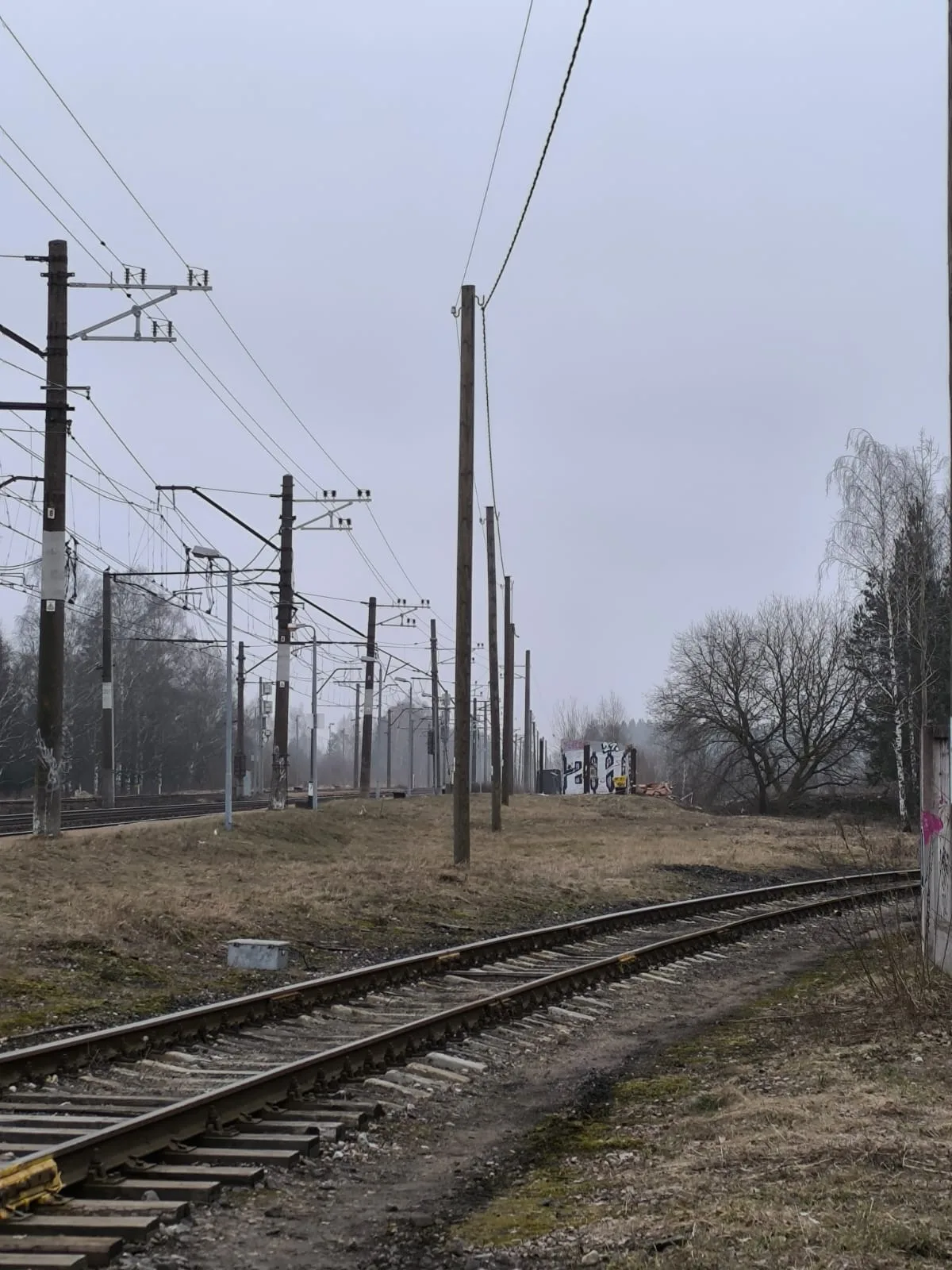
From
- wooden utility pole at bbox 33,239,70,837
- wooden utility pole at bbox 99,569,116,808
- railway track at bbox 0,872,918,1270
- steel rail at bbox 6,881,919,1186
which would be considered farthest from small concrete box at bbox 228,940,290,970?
wooden utility pole at bbox 99,569,116,808

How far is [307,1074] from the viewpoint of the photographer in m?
8.80

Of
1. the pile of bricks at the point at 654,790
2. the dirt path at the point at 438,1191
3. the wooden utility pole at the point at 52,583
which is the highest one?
the wooden utility pole at the point at 52,583

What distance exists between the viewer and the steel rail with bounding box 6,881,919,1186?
6.64m

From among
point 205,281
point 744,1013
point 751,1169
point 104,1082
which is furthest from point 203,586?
point 751,1169

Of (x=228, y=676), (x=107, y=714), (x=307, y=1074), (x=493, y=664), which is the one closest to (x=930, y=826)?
(x=307, y=1074)

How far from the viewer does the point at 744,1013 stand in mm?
12883

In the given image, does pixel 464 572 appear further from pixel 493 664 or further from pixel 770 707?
pixel 770 707

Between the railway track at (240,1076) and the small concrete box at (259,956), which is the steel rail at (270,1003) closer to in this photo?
the railway track at (240,1076)

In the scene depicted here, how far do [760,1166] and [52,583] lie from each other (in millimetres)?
18457

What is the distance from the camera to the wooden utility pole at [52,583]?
22891mm

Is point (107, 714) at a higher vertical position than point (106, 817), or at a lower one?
higher

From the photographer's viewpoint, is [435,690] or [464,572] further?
[435,690]

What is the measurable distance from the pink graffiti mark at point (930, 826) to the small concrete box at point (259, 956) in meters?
6.48

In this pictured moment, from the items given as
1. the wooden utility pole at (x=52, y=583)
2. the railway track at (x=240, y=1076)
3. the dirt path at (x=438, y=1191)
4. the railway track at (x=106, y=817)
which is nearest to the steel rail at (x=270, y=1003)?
the railway track at (x=240, y=1076)
